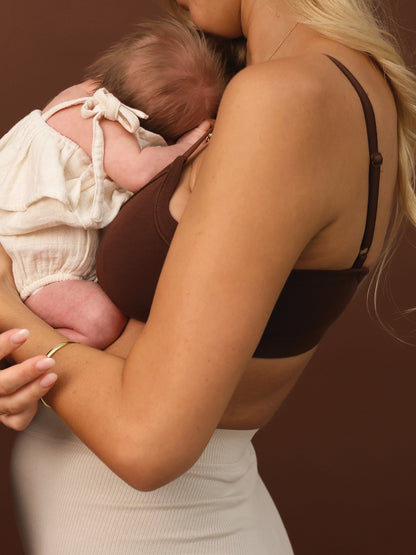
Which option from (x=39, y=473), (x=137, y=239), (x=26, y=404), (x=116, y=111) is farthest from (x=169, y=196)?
(x=39, y=473)

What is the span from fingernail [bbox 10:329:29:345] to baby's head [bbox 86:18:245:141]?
533mm

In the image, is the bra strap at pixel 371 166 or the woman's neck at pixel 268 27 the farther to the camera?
the woman's neck at pixel 268 27

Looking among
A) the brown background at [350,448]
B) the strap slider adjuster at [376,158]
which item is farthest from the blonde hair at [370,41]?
the brown background at [350,448]

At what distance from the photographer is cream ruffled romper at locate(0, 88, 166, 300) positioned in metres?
1.45

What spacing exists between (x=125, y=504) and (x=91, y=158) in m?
0.62

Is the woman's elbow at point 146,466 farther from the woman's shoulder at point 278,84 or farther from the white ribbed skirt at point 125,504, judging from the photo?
the woman's shoulder at point 278,84

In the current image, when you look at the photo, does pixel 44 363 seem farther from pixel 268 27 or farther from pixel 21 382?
pixel 268 27

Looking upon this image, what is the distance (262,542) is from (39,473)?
1.34 feet

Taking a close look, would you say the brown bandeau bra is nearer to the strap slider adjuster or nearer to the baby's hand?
the strap slider adjuster

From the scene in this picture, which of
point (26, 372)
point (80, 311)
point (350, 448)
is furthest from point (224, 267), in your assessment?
point (350, 448)

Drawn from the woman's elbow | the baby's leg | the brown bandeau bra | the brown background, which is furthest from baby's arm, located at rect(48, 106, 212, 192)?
the brown background

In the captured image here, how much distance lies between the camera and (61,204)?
1.44 m

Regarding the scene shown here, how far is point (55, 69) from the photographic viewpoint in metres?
2.54

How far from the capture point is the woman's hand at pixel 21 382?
3.89 ft
